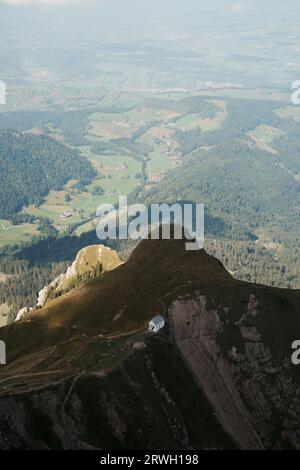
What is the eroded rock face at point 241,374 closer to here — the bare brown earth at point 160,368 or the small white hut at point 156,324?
the bare brown earth at point 160,368

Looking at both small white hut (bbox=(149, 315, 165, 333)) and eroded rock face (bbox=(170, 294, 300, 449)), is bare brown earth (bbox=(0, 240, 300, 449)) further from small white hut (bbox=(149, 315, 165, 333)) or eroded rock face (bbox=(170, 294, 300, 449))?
small white hut (bbox=(149, 315, 165, 333))

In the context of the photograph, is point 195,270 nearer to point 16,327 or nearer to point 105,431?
point 16,327

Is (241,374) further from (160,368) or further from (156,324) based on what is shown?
(156,324)

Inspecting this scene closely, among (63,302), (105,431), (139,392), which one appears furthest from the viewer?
(63,302)

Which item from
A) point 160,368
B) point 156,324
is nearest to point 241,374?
point 160,368

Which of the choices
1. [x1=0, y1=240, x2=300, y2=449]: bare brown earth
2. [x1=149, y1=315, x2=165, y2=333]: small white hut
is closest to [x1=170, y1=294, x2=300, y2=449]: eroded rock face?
[x1=0, y1=240, x2=300, y2=449]: bare brown earth
